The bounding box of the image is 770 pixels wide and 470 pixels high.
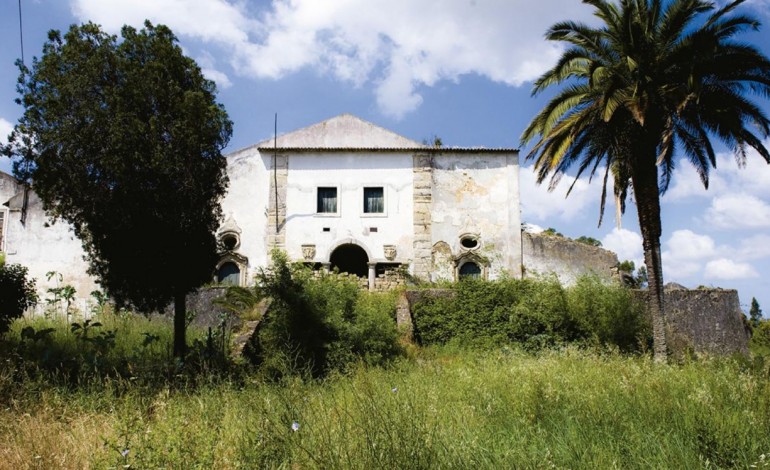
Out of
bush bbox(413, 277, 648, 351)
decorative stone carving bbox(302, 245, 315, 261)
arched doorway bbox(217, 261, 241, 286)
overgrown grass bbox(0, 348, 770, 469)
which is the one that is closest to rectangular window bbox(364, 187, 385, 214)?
decorative stone carving bbox(302, 245, 315, 261)

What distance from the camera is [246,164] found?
24.4 metres

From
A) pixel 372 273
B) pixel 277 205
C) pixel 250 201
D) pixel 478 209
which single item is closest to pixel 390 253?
pixel 372 273

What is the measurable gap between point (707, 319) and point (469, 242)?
9.93 m

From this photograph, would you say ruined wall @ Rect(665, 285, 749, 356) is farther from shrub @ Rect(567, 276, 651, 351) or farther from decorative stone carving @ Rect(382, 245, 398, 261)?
decorative stone carving @ Rect(382, 245, 398, 261)

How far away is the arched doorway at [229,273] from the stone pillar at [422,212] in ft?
24.2

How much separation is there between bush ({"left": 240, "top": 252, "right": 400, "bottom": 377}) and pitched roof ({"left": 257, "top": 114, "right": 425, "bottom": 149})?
14146mm

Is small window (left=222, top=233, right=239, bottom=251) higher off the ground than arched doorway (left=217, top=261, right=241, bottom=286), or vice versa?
small window (left=222, top=233, right=239, bottom=251)

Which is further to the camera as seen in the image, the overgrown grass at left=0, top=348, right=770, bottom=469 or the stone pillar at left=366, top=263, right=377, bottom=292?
the stone pillar at left=366, top=263, right=377, bottom=292

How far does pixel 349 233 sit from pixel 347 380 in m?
15.6

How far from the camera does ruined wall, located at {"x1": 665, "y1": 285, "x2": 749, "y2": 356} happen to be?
1538cm

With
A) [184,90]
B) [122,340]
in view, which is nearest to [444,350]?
[122,340]

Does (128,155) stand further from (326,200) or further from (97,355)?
(326,200)

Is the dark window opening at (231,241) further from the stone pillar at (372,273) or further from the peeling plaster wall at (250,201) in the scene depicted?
the stone pillar at (372,273)

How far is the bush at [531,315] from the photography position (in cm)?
1441
